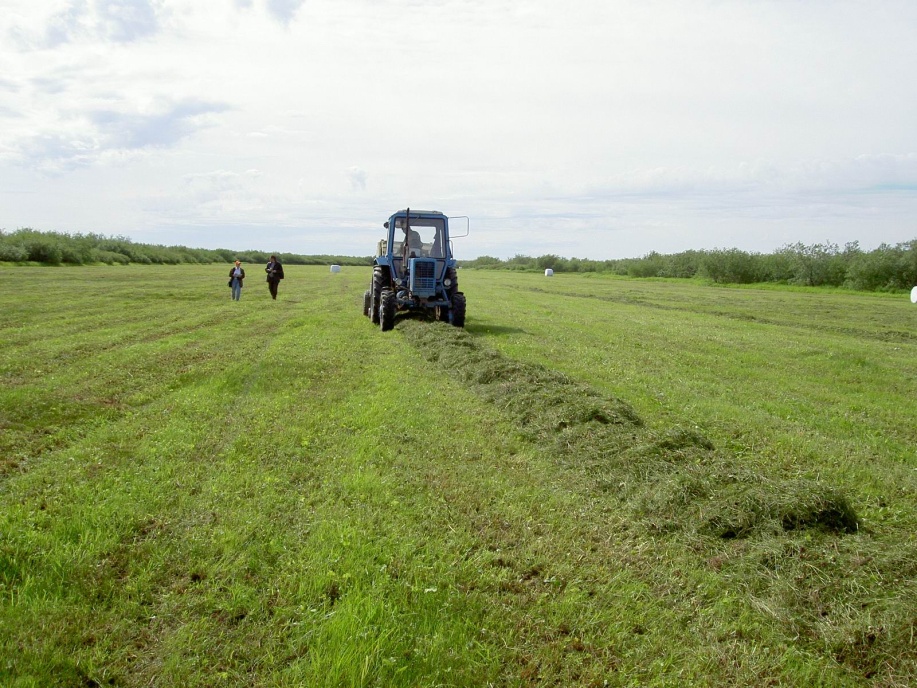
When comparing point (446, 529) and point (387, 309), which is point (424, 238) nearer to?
point (387, 309)

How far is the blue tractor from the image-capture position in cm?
1477

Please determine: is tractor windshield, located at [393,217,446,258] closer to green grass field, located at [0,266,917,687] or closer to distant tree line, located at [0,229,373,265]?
green grass field, located at [0,266,917,687]

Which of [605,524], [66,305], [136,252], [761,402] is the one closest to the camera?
A: [605,524]

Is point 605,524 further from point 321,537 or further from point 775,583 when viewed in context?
point 321,537

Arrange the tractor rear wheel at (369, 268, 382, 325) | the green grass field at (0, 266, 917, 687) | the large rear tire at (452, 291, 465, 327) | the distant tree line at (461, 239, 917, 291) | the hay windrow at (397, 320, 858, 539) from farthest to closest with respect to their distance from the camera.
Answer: the distant tree line at (461, 239, 917, 291) → the tractor rear wheel at (369, 268, 382, 325) → the large rear tire at (452, 291, 465, 327) → the hay windrow at (397, 320, 858, 539) → the green grass field at (0, 266, 917, 687)

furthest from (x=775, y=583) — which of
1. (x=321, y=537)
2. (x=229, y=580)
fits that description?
(x=229, y=580)

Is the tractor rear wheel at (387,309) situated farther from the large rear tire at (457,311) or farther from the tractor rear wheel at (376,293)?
the large rear tire at (457,311)

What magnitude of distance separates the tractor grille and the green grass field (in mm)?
5222

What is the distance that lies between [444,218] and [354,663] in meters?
13.1

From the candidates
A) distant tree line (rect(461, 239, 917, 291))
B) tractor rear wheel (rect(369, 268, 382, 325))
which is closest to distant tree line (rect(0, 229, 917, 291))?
distant tree line (rect(461, 239, 917, 291))

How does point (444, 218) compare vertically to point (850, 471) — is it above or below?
above

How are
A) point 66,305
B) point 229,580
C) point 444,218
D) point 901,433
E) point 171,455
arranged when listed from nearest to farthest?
point 229,580
point 171,455
point 901,433
point 444,218
point 66,305

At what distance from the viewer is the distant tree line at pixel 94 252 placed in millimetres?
41656

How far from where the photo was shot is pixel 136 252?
59125 millimetres
